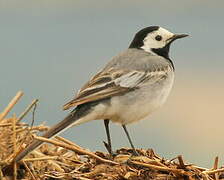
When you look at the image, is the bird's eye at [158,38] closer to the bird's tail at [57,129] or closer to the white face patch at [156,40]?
the white face patch at [156,40]

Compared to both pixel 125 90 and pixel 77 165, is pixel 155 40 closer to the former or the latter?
pixel 125 90

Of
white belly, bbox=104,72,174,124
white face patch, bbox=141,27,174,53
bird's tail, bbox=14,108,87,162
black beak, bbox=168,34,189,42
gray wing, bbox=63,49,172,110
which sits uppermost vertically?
white face patch, bbox=141,27,174,53

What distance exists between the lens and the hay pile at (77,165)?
18.2 ft

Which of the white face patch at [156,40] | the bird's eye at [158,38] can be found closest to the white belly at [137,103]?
the white face patch at [156,40]

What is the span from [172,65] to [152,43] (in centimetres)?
40

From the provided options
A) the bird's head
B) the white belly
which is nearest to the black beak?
the bird's head

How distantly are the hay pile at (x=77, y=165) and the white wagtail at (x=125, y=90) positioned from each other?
172 mm

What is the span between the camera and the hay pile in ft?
18.2

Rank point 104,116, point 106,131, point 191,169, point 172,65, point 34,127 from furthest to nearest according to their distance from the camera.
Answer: point 172,65 → point 106,131 → point 104,116 → point 34,127 → point 191,169

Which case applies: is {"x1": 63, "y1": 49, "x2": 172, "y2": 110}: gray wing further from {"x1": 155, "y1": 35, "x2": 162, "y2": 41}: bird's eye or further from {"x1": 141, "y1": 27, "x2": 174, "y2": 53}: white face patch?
{"x1": 155, "y1": 35, "x2": 162, "y2": 41}: bird's eye

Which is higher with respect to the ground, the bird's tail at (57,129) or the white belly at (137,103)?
the bird's tail at (57,129)

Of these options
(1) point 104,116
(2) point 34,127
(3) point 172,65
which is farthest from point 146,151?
(3) point 172,65

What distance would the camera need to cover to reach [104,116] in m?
6.52

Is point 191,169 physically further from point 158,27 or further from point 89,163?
point 158,27
